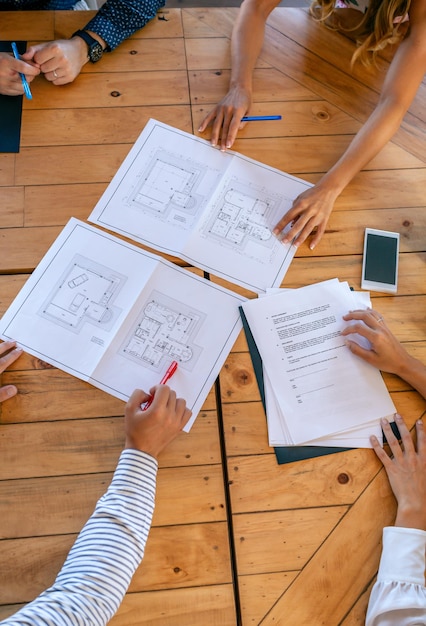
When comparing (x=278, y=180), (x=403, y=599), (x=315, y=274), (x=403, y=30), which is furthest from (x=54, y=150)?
(x=403, y=599)

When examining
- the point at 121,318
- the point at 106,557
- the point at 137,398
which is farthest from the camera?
the point at 121,318

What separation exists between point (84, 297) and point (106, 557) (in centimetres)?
47

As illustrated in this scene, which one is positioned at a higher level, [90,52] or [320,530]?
[90,52]

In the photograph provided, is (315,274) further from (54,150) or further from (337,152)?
(54,150)

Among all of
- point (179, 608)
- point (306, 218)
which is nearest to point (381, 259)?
point (306, 218)

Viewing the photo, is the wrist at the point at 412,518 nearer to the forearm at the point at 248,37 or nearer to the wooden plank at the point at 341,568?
the wooden plank at the point at 341,568

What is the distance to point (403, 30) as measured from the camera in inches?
52.9

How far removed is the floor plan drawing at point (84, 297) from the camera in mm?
1079

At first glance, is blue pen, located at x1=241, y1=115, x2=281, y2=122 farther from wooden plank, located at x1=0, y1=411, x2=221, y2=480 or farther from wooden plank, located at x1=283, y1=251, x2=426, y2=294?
wooden plank, located at x1=0, y1=411, x2=221, y2=480

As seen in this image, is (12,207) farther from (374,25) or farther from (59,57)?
(374,25)

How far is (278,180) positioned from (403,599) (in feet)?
2.74

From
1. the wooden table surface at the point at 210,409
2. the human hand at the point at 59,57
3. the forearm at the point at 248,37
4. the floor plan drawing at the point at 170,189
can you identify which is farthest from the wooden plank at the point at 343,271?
the human hand at the point at 59,57

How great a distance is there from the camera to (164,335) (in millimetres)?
1072

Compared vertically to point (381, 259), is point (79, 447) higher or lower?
lower
